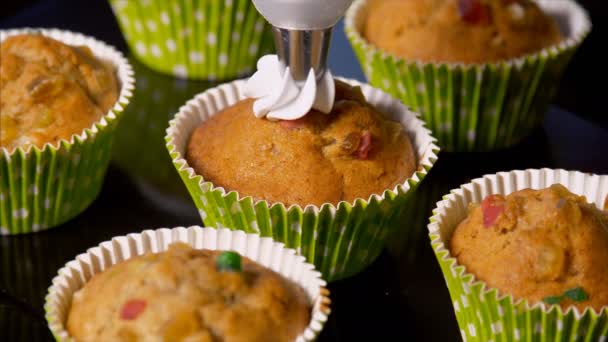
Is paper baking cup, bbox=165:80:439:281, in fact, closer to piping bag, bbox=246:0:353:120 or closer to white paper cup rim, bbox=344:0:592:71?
piping bag, bbox=246:0:353:120

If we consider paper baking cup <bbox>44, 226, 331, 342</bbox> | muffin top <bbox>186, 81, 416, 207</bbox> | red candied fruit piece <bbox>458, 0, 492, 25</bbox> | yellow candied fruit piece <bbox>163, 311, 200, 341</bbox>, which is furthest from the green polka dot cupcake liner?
yellow candied fruit piece <bbox>163, 311, 200, 341</bbox>

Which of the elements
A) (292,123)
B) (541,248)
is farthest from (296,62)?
(541,248)

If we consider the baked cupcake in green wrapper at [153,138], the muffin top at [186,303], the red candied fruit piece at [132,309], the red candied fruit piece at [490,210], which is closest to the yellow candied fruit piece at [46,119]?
the baked cupcake in green wrapper at [153,138]

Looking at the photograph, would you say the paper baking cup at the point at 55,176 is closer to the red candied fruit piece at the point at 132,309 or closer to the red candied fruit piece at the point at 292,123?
the red candied fruit piece at the point at 292,123

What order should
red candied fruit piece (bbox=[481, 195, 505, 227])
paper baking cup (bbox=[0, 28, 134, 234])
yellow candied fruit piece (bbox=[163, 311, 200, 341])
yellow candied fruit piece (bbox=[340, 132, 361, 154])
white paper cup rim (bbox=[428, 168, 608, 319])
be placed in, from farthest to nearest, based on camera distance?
paper baking cup (bbox=[0, 28, 134, 234]), yellow candied fruit piece (bbox=[340, 132, 361, 154]), white paper cup rim (bbox=[428, 168, 608, 319]), red candied fruit piece (bbox=[481, 195, 505, 227]), yellow candied fruit piece (bbox=[163, 311, 200, 341])

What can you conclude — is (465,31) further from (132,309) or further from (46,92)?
(132,309)

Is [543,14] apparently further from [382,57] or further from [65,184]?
[65,184]
